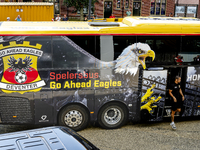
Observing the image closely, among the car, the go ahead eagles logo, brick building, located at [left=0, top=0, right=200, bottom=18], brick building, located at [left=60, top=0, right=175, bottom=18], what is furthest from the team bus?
brick building, located at [left=60, top=0, right=175, bottom=18]

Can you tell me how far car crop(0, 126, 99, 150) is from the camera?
3.79 m

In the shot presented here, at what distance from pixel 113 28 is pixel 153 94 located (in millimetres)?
2440

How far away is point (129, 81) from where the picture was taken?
27.0ft

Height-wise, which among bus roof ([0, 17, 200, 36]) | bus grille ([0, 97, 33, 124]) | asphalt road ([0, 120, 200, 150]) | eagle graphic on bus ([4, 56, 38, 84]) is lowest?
asphalt road ([0, 120, 200, 150])

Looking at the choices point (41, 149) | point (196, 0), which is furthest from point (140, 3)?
point (41, 149)

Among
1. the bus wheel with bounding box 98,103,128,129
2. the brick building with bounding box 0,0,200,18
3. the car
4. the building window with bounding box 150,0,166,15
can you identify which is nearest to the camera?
the car

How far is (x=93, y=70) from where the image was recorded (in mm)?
7875

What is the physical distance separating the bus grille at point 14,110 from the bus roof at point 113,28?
1859 mm

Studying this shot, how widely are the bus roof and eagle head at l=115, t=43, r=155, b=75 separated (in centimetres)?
45

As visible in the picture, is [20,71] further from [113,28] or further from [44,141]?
[44,141]

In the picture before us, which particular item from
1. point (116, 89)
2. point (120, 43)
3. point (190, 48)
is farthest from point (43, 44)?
point (190, 48)

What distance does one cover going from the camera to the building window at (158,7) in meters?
38.0

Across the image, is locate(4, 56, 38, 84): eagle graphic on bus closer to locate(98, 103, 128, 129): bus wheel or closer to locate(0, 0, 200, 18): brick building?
locate(98, 103, 128, 129): bus wheel

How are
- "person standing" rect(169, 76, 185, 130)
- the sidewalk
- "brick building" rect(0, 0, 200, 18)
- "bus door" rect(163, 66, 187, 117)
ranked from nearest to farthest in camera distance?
the sidewalk, "person standing" rect(169, 76, 185, 130), "bus door" rect(163, 66, 187, 117), "brick building" rect(0, 0, 200, 18)
